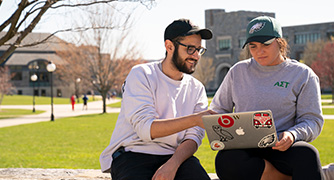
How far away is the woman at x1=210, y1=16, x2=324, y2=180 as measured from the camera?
8.55 ft

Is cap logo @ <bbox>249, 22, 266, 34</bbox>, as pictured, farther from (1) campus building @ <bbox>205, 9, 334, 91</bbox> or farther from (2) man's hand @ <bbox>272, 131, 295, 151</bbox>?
(1) campus building @ <bbox>205, 9, 334, 91</bbox>

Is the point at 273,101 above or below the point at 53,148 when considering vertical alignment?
above

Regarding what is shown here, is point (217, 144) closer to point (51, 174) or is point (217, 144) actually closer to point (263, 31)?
point (263, 31)

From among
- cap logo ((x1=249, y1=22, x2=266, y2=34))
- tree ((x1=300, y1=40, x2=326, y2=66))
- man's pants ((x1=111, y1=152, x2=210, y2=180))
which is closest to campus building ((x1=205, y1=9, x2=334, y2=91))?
tree ((x1=300, y1=40, x2=326, y2=66))

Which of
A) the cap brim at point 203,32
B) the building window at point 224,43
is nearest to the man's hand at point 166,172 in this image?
the cap brim at point 203,32

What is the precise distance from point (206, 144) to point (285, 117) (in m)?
9.05

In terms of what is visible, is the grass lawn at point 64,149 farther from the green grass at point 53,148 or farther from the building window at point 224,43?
the building window at point 224,43

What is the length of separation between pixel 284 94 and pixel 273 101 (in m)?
0.09

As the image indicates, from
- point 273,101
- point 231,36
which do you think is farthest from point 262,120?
point 231,36

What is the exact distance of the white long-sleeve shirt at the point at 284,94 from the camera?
2.80 metres

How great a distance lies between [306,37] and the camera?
58750mm

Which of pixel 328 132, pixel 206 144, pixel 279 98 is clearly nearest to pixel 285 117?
pixel 279 98

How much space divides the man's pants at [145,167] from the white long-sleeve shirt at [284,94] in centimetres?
55

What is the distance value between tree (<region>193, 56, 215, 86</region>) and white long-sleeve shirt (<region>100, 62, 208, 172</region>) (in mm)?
56843
